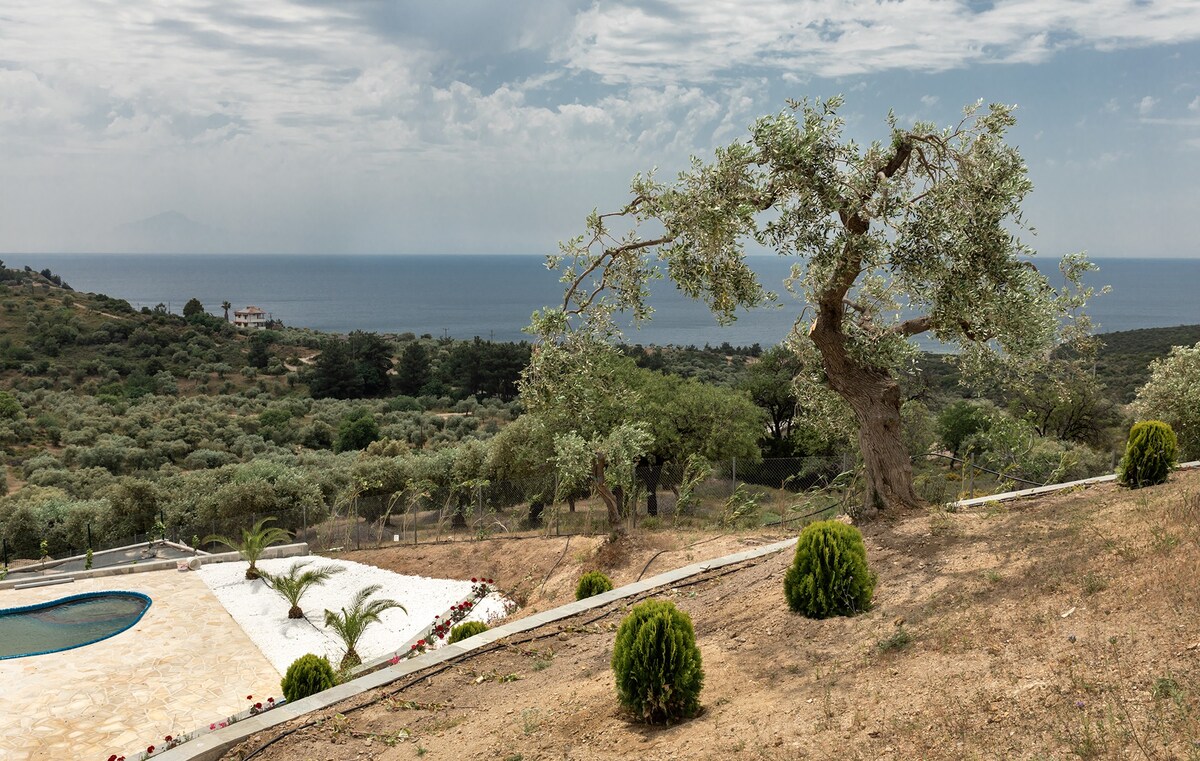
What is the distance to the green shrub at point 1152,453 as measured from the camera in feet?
35.2

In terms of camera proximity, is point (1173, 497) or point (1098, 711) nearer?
point (1098, 711)

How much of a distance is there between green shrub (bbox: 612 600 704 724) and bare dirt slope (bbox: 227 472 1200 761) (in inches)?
5.7

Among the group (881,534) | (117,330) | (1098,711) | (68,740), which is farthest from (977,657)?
(117,330)

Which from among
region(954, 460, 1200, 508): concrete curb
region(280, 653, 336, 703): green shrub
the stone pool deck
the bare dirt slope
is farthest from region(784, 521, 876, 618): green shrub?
the stone pool deck

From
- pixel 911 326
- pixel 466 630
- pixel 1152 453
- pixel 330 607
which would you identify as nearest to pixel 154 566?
pixel 330 607

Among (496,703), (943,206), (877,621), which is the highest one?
(943,206)

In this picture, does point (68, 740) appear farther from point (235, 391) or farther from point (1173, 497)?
point (235, 391)

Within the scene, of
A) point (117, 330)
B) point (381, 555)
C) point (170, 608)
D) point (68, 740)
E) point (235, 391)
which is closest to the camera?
point (68, 740)

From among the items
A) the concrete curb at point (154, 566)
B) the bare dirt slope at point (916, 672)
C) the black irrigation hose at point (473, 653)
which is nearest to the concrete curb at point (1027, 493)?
the bare dirt slope at point (916, 672)

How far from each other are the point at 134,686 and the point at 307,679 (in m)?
4.69

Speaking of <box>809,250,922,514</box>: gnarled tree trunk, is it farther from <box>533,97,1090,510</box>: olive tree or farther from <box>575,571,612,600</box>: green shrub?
<box>575,571,612,600</box>: green shrub

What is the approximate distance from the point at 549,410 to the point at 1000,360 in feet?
19.0

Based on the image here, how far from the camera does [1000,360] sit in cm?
1031

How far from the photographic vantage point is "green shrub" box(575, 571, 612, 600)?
1221cm
